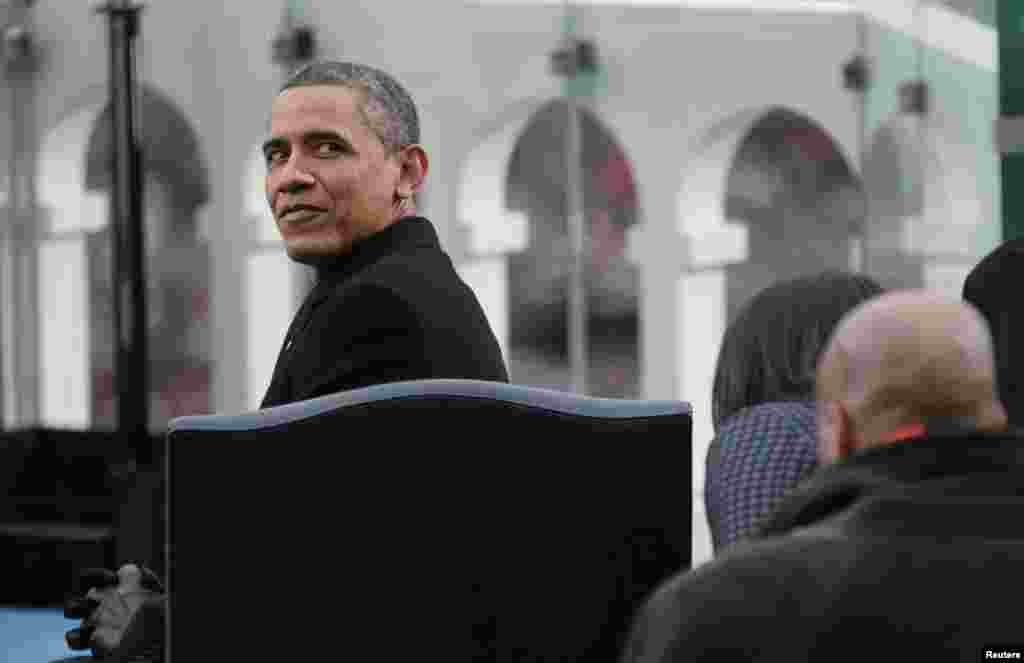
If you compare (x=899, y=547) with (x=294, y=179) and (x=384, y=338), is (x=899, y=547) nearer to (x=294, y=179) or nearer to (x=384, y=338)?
(x=384, y=338)

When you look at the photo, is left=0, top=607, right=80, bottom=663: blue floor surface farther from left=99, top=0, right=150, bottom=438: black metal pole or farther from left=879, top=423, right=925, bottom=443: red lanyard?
left=879, top=423, right=925, bottom=443: red lanyard

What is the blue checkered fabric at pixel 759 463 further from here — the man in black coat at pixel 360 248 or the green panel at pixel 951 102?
the green panel at pixel 951 102

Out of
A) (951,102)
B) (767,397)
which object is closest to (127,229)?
(951,102)

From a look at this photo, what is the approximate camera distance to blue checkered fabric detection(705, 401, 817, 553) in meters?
2.07

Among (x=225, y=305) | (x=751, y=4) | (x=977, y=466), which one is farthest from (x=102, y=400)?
(x=977, y=466)

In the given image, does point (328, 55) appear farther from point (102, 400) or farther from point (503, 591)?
point (503, 591)

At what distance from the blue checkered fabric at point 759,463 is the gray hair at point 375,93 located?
56 centimetres

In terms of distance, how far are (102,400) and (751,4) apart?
3938 millimetres

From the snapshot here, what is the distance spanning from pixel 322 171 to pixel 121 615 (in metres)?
0.52

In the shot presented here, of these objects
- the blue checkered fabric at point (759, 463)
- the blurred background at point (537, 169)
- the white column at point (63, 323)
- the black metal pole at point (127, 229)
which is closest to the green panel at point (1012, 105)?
the blurred background at point (537, 169)

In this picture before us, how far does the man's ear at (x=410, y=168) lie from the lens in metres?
2.50

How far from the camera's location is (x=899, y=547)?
150 cm

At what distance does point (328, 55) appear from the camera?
8969mm

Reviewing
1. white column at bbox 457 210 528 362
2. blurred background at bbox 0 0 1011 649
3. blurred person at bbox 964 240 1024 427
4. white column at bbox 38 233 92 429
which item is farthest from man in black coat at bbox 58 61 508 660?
white column at bbox 38 233 92 429
